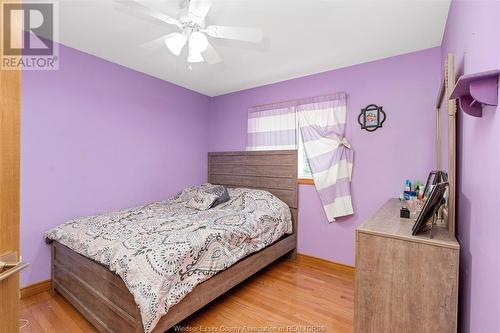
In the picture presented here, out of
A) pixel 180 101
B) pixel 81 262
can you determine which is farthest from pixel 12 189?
pixel 180 101

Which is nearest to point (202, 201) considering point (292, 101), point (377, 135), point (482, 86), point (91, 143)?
point (91, 143)

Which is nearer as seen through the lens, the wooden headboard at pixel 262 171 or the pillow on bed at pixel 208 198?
the pillow on bed at pixel 208 198

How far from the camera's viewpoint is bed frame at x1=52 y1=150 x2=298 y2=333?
1.56 metres

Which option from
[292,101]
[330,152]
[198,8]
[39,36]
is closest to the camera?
[198,8]

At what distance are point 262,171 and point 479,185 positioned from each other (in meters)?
2.50

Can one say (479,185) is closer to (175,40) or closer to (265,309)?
(265,309)

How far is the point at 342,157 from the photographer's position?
110 inches

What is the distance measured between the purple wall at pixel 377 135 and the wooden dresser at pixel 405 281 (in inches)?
48.3

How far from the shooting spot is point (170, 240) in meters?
1.77

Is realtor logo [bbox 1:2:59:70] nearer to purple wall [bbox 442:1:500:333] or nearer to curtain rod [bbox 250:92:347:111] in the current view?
purple wall [bbox 442:1:500:333]

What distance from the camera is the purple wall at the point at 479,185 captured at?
811 millimetres

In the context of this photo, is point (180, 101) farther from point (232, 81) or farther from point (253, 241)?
point (253, 241)

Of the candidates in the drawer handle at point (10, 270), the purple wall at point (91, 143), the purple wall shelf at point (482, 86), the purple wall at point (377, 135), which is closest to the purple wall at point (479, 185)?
the purple wall shelf at point (482, 86)

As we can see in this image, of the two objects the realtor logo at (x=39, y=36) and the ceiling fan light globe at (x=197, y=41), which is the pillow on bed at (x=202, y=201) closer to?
the ceiling fan light globe at (x=197, y=41)
